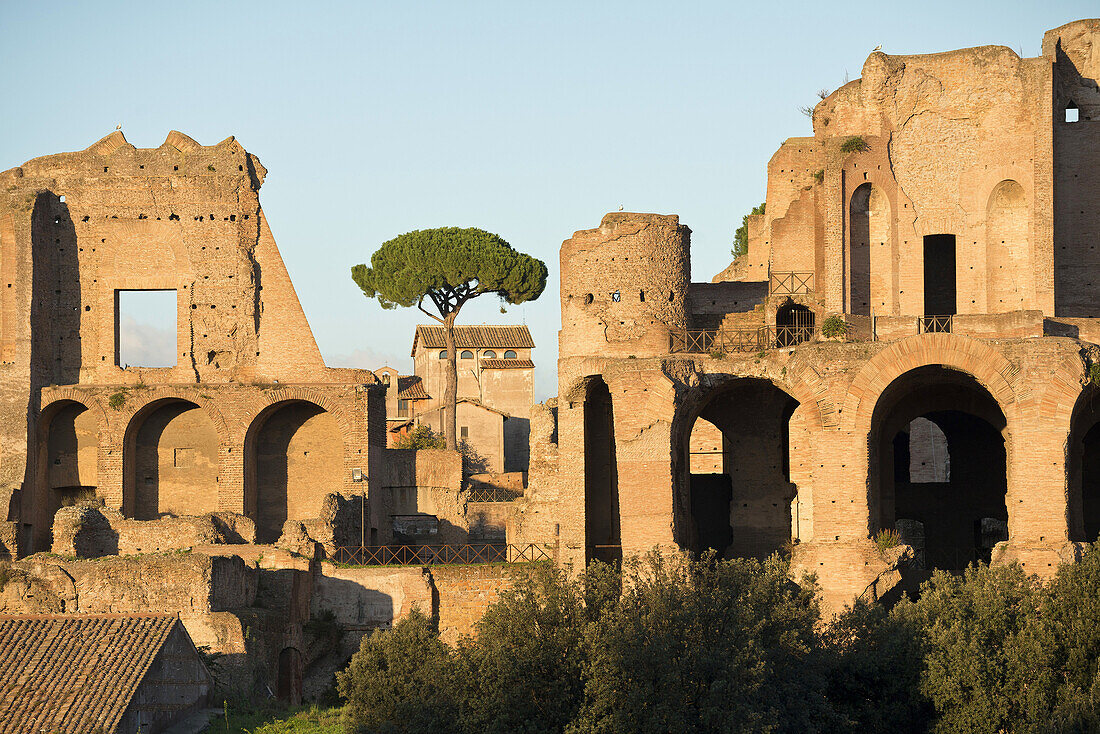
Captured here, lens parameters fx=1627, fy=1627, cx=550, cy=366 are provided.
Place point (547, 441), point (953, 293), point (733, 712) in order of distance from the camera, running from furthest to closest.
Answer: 1. point (953, 293)
2. point (547, 441)
3. point (733, 712)

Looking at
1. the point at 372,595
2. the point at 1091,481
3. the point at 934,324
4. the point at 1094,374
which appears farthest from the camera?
the point at 1091,481

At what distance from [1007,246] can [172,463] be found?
17.6 meters

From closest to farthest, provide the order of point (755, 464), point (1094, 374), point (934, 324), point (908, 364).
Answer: point (1094, 374), point (908, 364), point (934, 324), point (755, 464)

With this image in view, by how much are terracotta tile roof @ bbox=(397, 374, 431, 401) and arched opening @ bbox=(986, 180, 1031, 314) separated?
891 inches

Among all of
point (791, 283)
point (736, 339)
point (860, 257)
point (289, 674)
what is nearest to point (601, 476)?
point (736, 339)

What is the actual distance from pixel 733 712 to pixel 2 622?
9.88 meters

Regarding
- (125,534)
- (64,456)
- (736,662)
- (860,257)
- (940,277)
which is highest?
(860,257)

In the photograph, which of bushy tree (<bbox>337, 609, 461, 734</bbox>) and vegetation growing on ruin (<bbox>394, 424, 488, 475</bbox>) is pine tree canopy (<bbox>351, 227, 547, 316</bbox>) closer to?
vegetation growing on ruin (<bbox>394, 424, 488, 475</bbox>)

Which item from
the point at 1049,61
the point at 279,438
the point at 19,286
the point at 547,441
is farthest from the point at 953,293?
the point at 19,286

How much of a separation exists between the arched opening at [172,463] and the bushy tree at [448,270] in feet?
33.2

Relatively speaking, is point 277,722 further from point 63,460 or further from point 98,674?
point 63,460

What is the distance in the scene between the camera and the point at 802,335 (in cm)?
3061

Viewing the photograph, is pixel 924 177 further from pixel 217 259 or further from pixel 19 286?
pixel 19 286

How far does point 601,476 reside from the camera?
29812 millimetres
